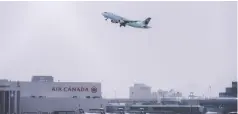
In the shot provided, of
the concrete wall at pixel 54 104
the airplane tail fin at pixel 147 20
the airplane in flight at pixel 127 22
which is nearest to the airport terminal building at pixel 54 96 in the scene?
Result: the concrete wall at pixel 54 104

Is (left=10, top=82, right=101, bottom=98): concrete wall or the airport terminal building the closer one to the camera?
the airport terminal building

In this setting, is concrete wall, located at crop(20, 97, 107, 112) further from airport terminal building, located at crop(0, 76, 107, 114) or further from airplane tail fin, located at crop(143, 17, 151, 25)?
airplane tail fin, located at crop(143, 17, 151, 25)

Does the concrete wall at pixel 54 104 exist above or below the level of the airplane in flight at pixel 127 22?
below

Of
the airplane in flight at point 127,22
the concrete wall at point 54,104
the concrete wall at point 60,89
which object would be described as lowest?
the concrete wall at point 54,104

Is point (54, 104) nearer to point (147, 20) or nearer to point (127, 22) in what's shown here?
point (147, 20)

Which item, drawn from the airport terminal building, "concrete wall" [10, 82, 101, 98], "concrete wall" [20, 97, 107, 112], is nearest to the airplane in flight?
the airport terminal building

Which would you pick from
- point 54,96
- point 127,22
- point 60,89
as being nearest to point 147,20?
point 127,22

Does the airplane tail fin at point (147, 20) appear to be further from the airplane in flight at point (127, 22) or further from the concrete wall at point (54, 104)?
the concrete wall at point (54, 104)

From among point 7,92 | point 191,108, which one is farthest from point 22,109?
point 191,108
